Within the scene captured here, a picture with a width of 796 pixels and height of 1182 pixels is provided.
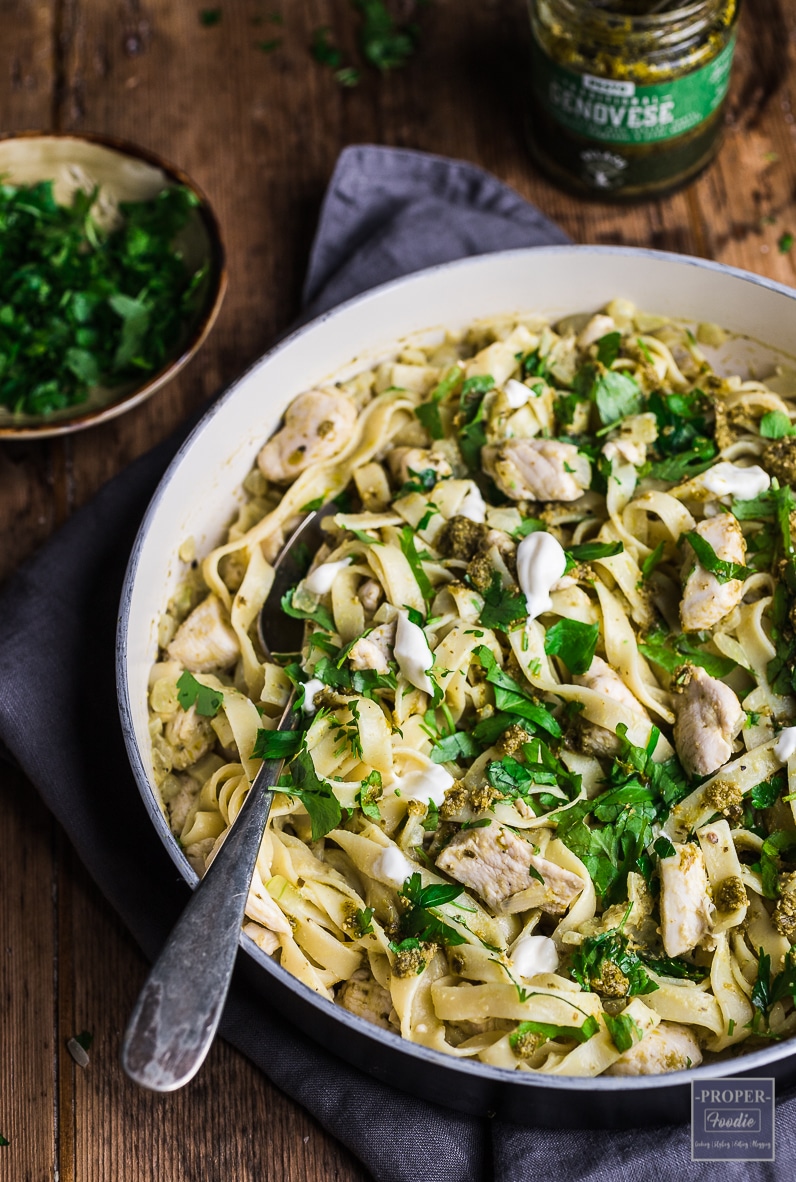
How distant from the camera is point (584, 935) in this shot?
10.4 ft

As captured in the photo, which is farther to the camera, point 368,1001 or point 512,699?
point 512,699

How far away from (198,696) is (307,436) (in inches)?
A: 41.3

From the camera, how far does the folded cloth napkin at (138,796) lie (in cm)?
314

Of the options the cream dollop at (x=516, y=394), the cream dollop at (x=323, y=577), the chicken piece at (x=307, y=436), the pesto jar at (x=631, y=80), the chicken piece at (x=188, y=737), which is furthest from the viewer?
the pesto jar at (x=631, y=80)

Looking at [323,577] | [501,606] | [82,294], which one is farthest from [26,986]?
[82,294]

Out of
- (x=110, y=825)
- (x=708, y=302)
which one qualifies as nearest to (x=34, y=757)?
(x=110, y=825)

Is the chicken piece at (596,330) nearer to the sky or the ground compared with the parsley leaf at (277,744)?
nearer to the sky

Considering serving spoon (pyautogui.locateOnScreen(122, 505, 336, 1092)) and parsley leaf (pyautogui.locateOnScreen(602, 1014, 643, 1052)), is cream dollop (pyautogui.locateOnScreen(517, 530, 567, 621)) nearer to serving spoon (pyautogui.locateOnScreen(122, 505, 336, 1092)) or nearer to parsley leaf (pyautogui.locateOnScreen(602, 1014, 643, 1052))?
serving spoon (pyautogui.locateOnScreen(122, 505, 336, 1092))

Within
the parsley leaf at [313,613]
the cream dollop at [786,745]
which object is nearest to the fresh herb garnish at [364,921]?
the parsley leaf at [313,613]

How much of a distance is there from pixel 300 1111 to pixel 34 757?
142 cm

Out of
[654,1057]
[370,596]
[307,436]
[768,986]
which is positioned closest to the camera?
[654,1057]

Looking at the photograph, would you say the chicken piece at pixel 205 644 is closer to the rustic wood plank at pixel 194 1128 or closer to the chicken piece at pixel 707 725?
the rustic wood plank at pixel 194 1128

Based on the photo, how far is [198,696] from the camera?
141 inches

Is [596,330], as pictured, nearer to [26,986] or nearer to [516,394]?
[516,394]
